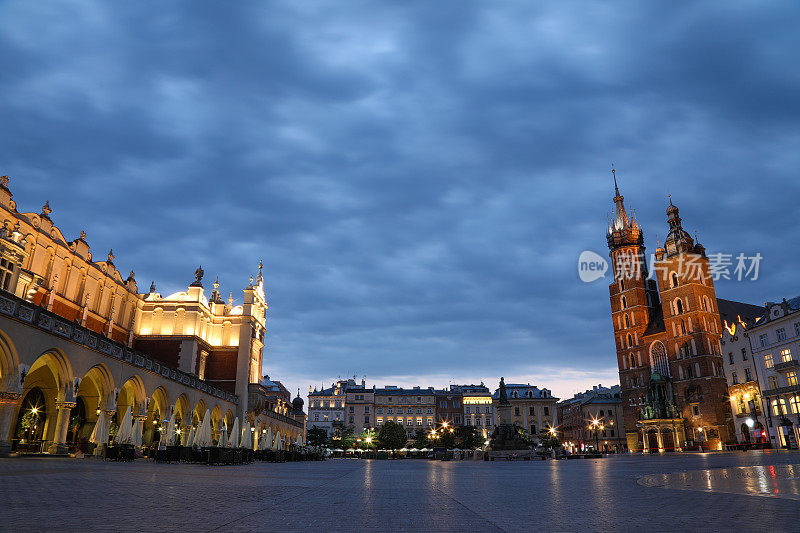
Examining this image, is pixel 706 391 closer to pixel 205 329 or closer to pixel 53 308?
pixel 205 329

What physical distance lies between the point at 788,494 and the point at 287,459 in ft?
164

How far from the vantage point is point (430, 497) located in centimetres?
1199

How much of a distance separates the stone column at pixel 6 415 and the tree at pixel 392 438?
92446 mm

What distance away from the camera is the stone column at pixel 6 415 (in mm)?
22453

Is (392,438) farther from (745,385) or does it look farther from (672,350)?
(745,385)

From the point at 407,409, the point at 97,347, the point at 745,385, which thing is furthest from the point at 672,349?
the point at 97,347

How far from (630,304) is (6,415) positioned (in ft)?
342

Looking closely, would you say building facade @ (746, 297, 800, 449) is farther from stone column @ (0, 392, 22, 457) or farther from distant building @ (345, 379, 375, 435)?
distant building @ (345, 379, 375, 435)

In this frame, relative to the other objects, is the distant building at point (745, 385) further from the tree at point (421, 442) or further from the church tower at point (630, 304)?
the tree at point (421, 442)

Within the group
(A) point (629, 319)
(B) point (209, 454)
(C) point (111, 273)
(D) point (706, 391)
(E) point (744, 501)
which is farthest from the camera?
(A) point (629, 319)

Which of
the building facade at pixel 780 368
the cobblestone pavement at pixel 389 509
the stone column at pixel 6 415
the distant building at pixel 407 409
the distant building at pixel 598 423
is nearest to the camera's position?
the cobblestone pavement at pixel 389 509

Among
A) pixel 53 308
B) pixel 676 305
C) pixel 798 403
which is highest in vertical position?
pixel 676 305

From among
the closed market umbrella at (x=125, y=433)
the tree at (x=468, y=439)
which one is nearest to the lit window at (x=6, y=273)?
the closed market umbrella at (x=125, y=433)

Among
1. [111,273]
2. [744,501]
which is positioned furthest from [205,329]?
[744,501]
